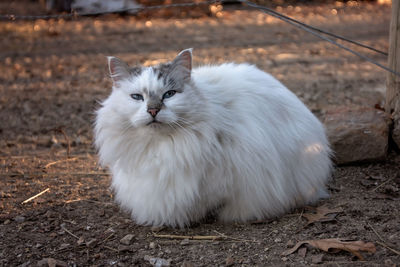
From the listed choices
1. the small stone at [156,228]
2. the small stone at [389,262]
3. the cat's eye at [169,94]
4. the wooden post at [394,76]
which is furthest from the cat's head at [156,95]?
the wooden post at [394,76]

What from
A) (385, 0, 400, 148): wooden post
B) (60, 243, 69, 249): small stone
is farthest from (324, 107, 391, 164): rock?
(60, 243, 69, 249): small stone

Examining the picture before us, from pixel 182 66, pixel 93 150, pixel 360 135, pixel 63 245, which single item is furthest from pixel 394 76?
pixel 93 150

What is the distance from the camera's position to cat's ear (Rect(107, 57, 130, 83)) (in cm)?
270

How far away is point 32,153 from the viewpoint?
164 inches

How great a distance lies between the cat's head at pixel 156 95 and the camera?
2.52m

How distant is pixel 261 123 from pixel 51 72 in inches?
179

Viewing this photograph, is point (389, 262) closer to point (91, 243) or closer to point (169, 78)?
point (169, 78)

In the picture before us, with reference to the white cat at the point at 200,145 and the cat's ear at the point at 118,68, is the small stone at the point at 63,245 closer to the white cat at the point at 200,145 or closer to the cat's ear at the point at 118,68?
the white cat at the point at 200,145

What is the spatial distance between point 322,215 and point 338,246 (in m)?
0.45

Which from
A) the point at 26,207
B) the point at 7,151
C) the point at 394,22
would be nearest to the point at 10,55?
the point at 7,151

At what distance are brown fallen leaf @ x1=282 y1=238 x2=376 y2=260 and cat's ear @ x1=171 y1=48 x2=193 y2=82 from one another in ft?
3.83

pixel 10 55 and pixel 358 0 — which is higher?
pixel 358 0

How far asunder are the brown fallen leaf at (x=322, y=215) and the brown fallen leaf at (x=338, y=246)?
285 millimetres

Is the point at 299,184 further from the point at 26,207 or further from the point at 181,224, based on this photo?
the point at 26,207
